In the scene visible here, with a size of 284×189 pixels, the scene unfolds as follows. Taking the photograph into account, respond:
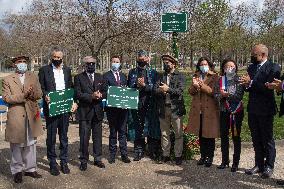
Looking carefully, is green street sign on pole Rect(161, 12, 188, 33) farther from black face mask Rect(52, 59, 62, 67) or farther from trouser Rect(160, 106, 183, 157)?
black face mask Rect(52, 59, 62, 67)

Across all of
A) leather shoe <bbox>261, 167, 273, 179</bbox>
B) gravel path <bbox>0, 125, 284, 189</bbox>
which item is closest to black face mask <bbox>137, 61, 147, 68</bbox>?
gravel path <bbox>0, 125, 284, 189</bbox>

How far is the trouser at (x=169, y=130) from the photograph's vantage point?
7.71 metres

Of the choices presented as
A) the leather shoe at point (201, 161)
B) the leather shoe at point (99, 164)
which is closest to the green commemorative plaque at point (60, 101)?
the leather shoe at point (99, 164)

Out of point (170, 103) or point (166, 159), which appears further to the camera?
point (166, 159)

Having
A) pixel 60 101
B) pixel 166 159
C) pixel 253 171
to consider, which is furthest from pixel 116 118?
pixel 253 171

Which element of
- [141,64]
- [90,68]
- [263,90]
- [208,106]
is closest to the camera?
[263,90]

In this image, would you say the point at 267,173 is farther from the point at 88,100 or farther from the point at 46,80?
the point at 46,80

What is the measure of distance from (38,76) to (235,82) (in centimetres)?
346

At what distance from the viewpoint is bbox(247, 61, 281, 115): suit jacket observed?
21.6 feet

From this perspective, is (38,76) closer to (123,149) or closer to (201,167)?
(123,149)

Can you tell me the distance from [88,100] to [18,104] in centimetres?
123

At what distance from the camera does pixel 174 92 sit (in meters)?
7.49

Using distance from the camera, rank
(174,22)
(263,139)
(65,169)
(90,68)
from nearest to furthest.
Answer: (263,139), (65,169), (90,68), (174,22)

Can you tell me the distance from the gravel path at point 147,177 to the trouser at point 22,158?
0.20m
